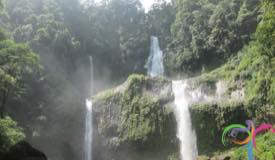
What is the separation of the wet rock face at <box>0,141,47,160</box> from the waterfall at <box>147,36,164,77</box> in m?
24.1

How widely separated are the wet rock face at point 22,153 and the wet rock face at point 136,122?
13236 mm

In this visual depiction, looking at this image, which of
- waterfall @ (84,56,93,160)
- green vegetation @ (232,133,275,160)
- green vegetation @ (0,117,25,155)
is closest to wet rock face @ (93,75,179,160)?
waterfall @ (84,56,93,160)

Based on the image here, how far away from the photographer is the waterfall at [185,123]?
838 inches

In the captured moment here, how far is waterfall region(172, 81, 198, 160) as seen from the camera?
2128 cm

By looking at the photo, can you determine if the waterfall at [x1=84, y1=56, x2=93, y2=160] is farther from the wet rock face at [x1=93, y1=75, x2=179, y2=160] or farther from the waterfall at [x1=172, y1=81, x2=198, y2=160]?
the waterfall at [x1=172, y1=81, x2=198, y2=160]

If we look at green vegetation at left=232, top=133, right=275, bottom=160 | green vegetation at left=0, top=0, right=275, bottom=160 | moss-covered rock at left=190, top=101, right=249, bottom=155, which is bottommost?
green vegetation at left=232, top=133, right=275, bottom=160

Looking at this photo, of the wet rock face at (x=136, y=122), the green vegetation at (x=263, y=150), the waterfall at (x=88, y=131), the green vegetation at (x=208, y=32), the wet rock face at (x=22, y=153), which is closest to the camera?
the wet rock face at (x=22, y=153)

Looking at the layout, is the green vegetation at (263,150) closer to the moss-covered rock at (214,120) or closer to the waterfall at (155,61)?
the moss-covered rock at (214,120)

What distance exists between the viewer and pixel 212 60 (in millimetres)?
29016

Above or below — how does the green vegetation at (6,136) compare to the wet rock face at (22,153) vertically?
above

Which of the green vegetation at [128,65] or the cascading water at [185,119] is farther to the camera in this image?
the cascading water at [185,119]

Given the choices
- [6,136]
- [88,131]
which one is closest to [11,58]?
[6,136]

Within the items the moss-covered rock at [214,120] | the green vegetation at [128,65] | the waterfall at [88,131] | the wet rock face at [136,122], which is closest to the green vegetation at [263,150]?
the green vegetation at [128,65]

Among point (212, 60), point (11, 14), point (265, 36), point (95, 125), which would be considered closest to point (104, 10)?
point (11, 14)
